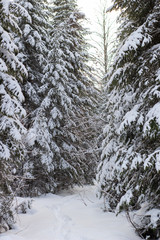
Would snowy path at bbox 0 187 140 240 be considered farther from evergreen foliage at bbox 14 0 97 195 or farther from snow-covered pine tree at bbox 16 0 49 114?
snow-covered pine tree at bbox 16 0 49 114

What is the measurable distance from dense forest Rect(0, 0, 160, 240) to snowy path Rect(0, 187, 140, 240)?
41 cm

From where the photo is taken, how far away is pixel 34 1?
40.1 ft

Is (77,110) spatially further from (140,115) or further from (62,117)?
(140,115)

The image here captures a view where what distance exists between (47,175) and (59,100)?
3927 mm

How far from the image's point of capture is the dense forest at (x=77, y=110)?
193 inches

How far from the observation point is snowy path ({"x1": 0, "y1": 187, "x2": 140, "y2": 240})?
5.23 meters

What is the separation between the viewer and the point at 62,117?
1158 cm

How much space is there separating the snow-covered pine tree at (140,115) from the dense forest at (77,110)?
0.07 feet

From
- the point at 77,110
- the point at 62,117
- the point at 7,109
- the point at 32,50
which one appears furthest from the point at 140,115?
the point at 32,50

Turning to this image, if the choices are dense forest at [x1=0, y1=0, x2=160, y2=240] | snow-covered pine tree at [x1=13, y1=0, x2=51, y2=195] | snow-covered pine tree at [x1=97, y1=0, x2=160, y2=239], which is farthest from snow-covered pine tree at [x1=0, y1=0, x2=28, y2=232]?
snow-covered pine tree at [x1=13, y1=0, x2=51, y2=195]

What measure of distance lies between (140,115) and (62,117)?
700 centimetres

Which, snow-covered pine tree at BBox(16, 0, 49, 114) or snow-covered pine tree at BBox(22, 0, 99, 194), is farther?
snow-covered pine tree at BBox(16, 0, 49, 114)

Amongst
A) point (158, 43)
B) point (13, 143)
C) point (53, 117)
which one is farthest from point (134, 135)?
point (53, 117)

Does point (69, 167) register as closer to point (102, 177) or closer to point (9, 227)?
point (102, 177)
